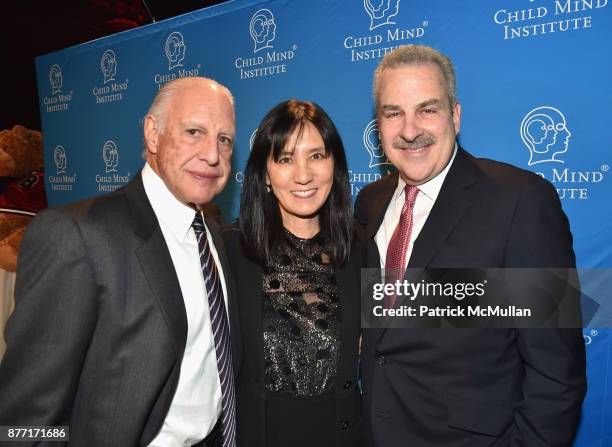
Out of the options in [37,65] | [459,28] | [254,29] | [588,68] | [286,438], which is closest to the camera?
[286,438]

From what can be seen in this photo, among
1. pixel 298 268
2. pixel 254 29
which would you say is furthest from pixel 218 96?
pixel 254 29

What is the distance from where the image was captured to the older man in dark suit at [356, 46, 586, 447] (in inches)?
60.3

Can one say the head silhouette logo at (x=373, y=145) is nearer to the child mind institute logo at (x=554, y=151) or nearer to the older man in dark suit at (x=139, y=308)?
the child mind institute logo at (x=554, y=151)

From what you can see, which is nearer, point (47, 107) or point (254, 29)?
point (254, 29)

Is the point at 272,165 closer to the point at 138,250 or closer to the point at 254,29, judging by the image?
the point at 138,250

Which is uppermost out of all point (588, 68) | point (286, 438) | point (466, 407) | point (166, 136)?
point (588, 68)

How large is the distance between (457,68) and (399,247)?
1.47 meters

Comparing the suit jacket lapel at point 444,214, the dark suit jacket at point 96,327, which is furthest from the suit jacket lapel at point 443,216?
the dark suit jacket at point 96,327

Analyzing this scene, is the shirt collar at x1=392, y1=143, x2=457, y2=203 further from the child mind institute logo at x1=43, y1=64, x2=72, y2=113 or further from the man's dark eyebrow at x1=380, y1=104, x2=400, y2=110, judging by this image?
the child mind institute logo at x1=43, y1=64, x2=72, y2=113

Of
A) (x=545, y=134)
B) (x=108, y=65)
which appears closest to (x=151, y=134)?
(x=545, y=134)

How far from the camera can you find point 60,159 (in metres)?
5.81

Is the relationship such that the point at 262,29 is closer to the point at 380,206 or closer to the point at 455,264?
the point at 380,206

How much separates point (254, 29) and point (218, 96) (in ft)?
7.19

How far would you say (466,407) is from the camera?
5.44 ft
